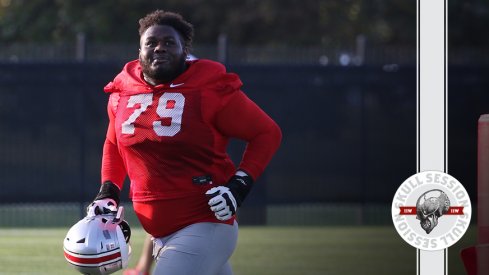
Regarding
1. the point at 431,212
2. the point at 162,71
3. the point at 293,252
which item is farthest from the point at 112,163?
→ the point at 293,252

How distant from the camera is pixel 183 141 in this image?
18.6 feet

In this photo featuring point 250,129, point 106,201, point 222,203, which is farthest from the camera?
point 106,201

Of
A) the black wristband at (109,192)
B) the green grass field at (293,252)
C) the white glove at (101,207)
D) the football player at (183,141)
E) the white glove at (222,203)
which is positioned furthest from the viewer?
the green grass field at (293,252)

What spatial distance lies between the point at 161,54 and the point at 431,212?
1447mm

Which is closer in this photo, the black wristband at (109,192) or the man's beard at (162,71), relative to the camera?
the man's beard at (162,71)

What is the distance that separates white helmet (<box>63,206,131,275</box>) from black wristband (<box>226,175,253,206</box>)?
0.58 m

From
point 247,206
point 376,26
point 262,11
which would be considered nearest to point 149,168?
point 247,206

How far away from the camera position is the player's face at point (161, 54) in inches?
224

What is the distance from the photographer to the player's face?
5691 mm

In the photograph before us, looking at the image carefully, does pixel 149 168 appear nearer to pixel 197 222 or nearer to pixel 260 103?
pixel 197 222

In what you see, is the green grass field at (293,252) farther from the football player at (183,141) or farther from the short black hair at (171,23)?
the short black hair at (171,23)

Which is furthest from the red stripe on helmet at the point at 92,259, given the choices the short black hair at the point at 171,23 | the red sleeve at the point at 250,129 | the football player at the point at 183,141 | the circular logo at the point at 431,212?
the circular logo at the point at 431,212

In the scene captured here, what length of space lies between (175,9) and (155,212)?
1833cm

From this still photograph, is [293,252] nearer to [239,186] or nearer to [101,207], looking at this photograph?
[101,207]
